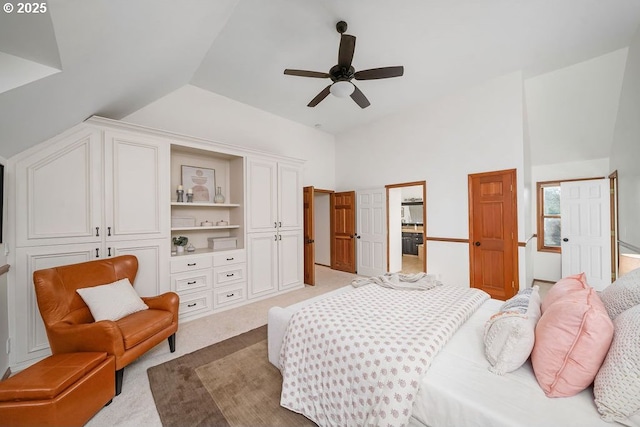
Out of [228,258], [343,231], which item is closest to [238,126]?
[228,258]

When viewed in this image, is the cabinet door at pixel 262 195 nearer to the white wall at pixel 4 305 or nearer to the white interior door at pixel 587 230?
the white wall at pixel 4 305

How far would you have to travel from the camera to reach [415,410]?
117cm

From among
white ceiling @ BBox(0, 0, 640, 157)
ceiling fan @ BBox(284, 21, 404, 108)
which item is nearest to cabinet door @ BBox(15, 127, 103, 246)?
white ceiling @ BBox(0, 0, 640, 157)

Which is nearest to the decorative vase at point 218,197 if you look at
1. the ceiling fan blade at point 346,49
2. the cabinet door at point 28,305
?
the cabinet door at point 28,305

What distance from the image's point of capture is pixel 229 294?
3510 millimetres

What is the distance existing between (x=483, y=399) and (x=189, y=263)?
322cm

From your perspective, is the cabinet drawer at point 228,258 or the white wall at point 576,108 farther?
the cabinet drawer at point 228,258

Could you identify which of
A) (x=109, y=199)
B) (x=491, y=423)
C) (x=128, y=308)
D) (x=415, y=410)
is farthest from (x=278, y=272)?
(x=491, y=423)

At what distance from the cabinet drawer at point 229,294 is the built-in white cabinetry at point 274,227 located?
0.43ft

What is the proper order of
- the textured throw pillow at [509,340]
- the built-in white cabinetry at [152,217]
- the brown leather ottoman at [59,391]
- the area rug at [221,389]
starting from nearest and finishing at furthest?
the textured throw pillow at [509,340] → the brown leather ottoman at [59,391] → the area rug at [221,389] → the built-in white cabinetry at [152,217]

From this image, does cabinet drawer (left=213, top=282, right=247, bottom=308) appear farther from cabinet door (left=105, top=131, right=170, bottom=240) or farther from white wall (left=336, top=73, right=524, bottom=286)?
white wall (left=336, top=73, right=524, bottom=286)

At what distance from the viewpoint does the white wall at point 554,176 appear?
13.9 feet

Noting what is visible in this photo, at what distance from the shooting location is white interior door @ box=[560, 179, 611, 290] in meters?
4.03

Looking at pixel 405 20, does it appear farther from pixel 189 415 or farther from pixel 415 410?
pixel 189 415
